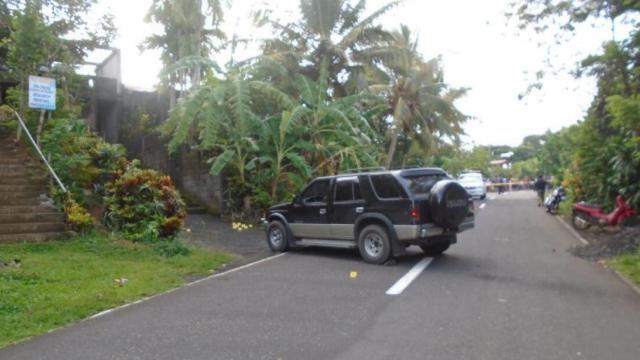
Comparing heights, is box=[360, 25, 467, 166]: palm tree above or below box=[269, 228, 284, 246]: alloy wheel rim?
above

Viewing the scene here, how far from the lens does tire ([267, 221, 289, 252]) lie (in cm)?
1221

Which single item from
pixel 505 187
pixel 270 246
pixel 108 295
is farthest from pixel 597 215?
pixel 505 187

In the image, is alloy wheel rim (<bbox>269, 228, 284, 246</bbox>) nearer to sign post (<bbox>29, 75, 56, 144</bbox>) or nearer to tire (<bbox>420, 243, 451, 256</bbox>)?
tire (<bbox>420, 243, 451, 256</bbox>)

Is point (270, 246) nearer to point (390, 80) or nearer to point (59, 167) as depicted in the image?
point (59, 167)

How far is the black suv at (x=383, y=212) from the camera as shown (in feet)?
32.4

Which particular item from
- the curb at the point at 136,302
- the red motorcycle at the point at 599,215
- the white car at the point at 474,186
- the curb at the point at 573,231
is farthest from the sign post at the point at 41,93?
the white car at the point at 474,186

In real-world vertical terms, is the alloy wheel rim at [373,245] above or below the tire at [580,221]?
below

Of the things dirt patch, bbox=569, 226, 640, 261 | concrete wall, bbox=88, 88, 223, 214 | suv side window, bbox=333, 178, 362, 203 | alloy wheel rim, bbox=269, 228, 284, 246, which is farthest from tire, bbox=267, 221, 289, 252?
dirt patch, bbox=569, 226, 640, 261

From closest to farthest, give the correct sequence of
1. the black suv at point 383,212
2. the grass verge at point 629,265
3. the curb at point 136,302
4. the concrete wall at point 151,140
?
1. the curb at point 136,302
2. the grass verge at point 629,265
3. the black suv at point 383,212
4. the concrete wall at point 151,140

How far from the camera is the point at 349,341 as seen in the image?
18.3 feet

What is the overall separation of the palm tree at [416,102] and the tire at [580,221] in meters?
9.64

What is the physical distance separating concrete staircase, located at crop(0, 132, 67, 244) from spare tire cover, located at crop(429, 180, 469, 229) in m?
7.42

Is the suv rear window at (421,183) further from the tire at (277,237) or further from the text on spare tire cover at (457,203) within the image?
the tire at (277,237)

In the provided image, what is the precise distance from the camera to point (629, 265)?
9516 mm
